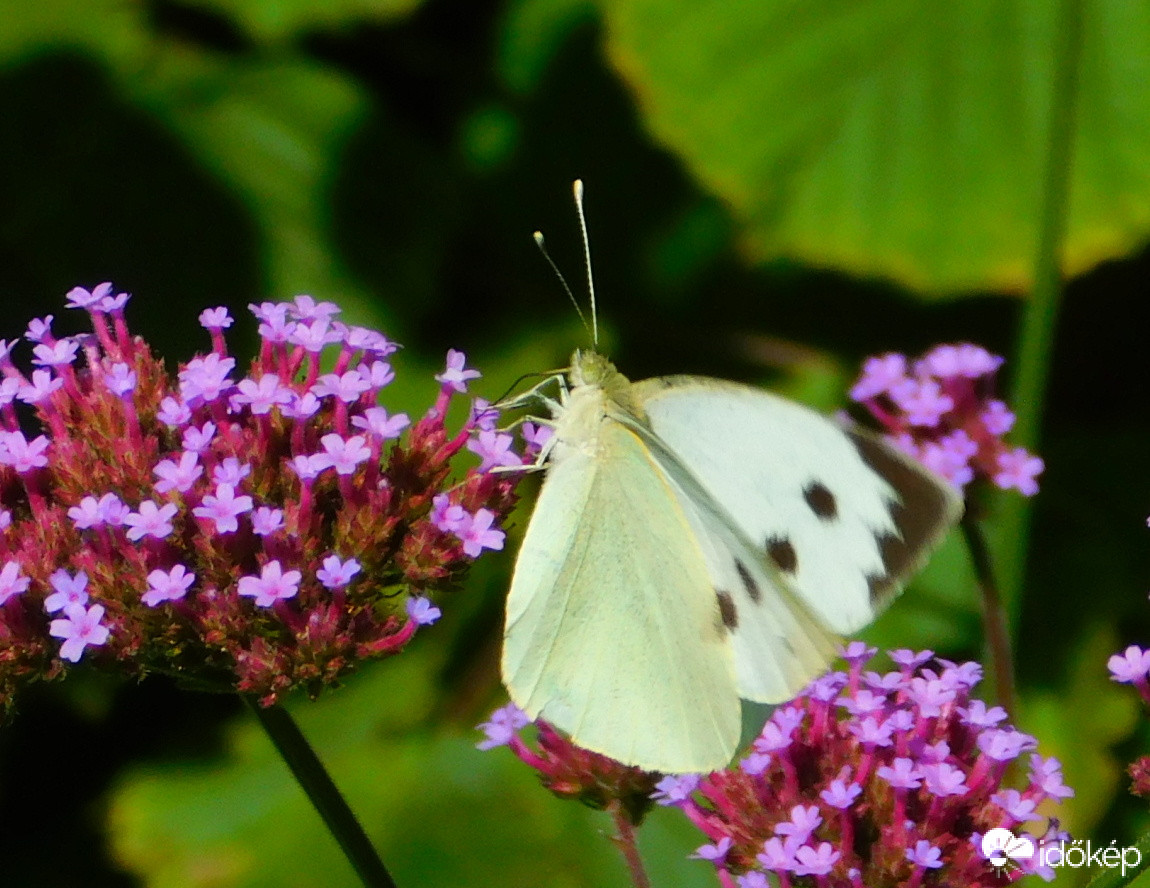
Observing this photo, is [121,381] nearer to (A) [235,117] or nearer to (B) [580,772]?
(B) [580,772]

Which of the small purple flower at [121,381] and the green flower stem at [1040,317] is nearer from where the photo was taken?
the small purple flower at [121,381]

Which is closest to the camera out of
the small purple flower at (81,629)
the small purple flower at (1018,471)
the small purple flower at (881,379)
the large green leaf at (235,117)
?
the small purple flower at (81,629)

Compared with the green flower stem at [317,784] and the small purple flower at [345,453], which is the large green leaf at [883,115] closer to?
the small purple flower at [345,453]

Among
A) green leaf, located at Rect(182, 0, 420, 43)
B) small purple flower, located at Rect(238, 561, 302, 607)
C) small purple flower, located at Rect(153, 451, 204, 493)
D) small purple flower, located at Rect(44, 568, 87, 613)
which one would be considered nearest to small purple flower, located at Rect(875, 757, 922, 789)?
small purple flower, located at Rect(238, 561, 302, 607)

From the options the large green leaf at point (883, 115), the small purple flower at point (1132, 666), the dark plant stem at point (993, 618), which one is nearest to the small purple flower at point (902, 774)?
the small purple flower at point (1132, 666)

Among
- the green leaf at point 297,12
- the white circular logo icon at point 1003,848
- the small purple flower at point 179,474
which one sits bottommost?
the white circular logo icon at point 1003,848

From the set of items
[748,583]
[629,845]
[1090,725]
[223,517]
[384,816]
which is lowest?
[384,816]

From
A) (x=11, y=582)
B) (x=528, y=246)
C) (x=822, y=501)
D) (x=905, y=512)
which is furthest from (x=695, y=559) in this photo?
(x=528, y=246)

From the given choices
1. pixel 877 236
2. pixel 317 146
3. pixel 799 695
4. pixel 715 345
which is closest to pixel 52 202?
pixel 317 146
